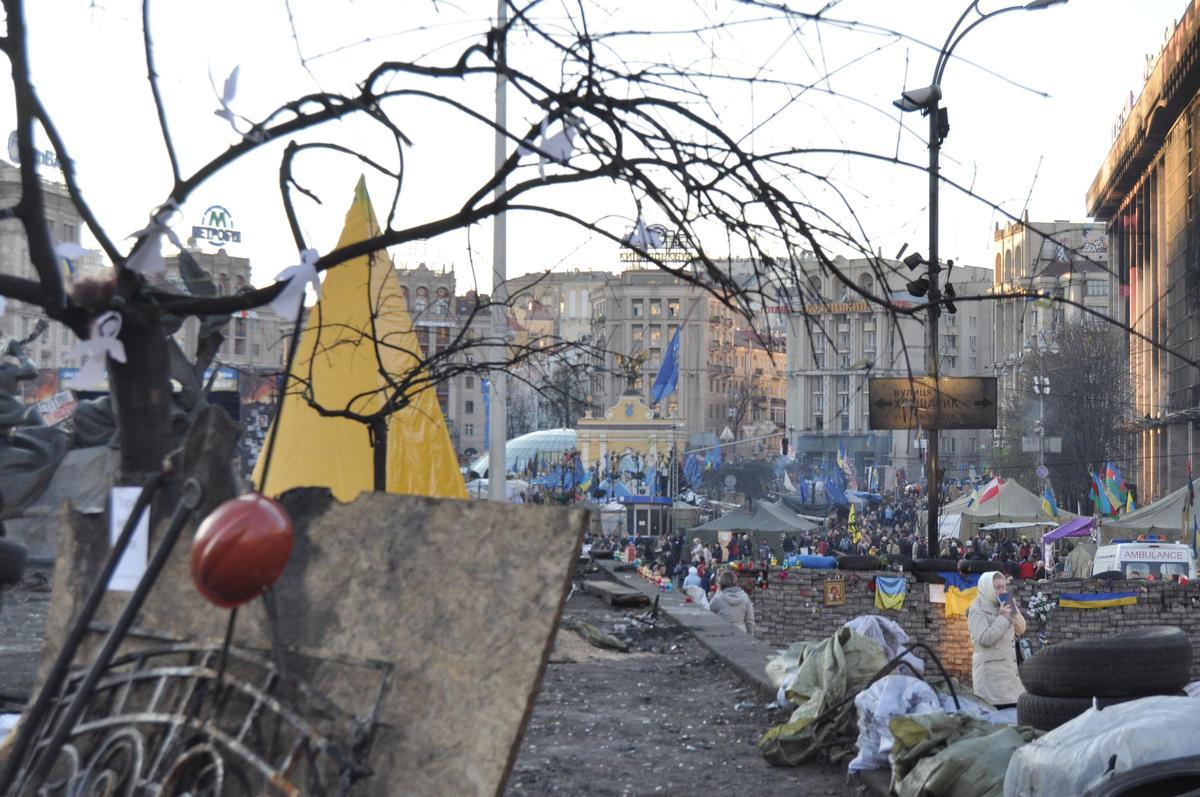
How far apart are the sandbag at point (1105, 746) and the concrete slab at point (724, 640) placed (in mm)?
4350

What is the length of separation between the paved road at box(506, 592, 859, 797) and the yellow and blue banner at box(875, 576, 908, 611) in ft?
13.1

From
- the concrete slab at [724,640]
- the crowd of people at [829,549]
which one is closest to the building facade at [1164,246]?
the crowd of people at [829,549]

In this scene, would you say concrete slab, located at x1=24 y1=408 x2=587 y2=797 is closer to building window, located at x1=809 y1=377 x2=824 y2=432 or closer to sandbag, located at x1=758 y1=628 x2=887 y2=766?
sandbag, located at x1=758 y1=628 x2=887 y2=766

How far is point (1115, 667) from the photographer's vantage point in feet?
21.2

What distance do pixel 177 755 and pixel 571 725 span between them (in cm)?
565

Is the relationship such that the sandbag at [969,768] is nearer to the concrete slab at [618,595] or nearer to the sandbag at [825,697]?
the sandbag at [825,697]

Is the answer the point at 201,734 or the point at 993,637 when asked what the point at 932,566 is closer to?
the point at 993,637

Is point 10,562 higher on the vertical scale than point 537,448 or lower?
lower

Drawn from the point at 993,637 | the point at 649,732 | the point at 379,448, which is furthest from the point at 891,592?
the point at 379,448

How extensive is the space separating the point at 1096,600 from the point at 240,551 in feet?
48.6

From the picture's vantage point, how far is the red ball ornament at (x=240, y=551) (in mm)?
2771

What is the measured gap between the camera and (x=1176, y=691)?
649 cm

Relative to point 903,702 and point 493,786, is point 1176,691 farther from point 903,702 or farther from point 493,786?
point 493,786

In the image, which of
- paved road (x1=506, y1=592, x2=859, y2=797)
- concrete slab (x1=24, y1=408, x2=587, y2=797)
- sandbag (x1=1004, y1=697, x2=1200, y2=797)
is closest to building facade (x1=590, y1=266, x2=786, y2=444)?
paved road (x1=506, y1=592, x2=859, y2=797)
